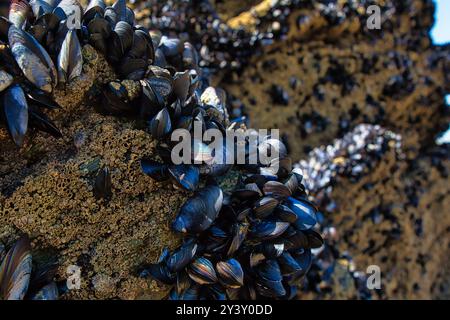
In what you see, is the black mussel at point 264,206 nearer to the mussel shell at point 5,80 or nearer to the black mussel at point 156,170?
the black mussel at point 156,170

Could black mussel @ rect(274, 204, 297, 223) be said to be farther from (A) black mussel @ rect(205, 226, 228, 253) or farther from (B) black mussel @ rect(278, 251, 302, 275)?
(A) black mussel @ rect(205, 226, 228, 253)

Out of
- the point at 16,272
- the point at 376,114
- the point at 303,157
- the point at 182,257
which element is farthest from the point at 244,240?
the point at 376,114

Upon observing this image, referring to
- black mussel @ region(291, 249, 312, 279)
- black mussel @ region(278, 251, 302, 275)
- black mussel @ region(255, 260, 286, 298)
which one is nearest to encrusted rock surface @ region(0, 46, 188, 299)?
black mussel @ region(255, 260, 286, 298)

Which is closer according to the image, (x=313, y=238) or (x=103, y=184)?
(x=103, y=184)

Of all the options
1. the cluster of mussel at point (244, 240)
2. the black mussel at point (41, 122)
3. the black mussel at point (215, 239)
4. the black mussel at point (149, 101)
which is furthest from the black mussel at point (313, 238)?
the black mussel at point (41, 122)

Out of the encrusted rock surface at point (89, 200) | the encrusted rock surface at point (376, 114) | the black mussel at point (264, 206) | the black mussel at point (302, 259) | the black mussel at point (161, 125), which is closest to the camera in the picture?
the encrusted rock surface at point (89, 200)

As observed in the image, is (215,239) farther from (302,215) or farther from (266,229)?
(302,215)
